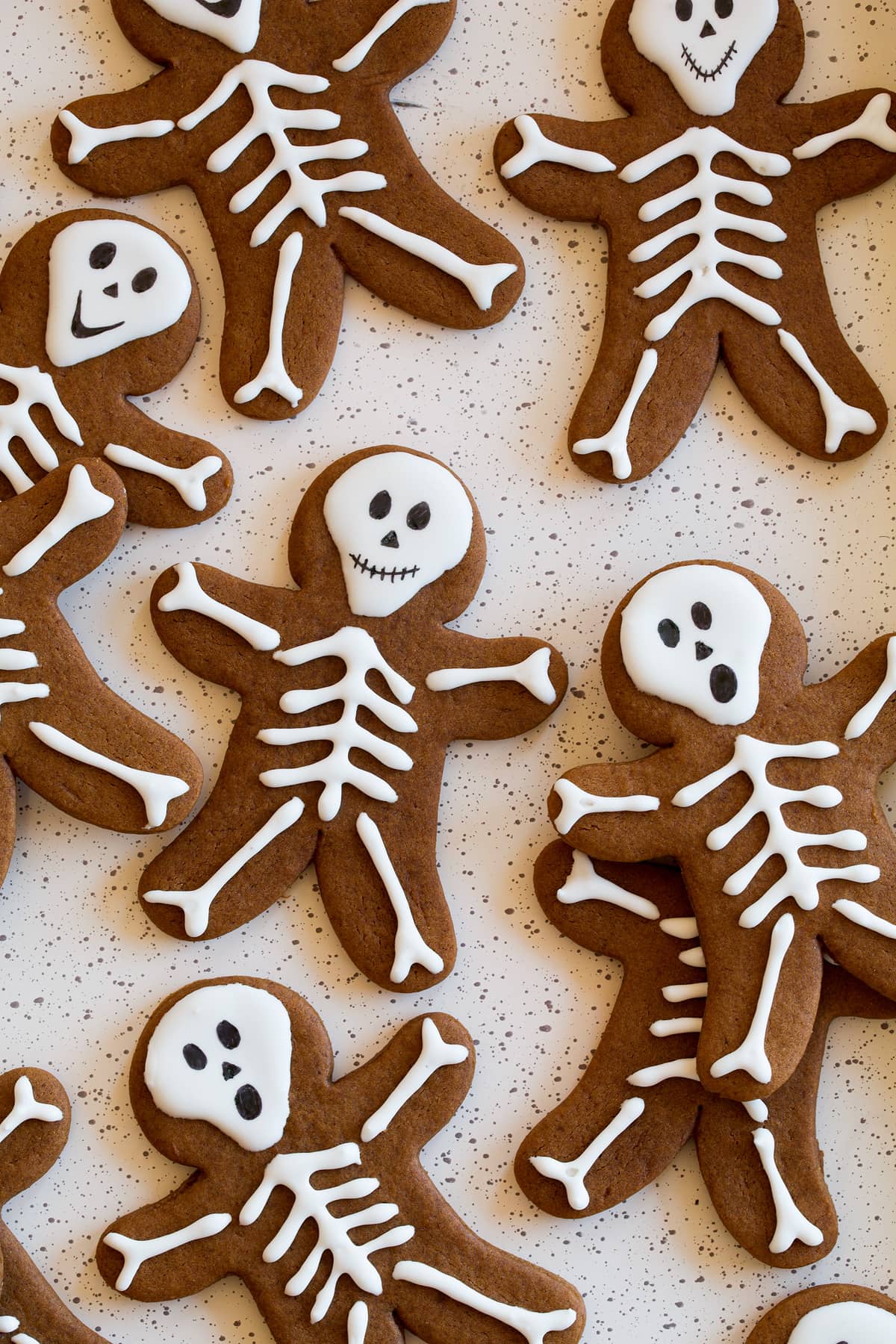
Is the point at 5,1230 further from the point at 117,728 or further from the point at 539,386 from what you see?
the point at 539,386

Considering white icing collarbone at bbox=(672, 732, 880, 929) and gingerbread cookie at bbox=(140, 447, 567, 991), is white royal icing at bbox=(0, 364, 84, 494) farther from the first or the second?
white icing collarbone at bbox=(672, 732, 880, 929)

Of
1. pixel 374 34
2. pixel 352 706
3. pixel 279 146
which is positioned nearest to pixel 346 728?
pixel 352 706

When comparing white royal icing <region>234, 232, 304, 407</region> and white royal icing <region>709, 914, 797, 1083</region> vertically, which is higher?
white royal icing <region>234, 232, 304, 407</region>

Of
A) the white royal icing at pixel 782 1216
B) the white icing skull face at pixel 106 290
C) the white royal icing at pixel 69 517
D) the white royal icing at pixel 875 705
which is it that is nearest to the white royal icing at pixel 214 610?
the white royal icing at pixel 69 517

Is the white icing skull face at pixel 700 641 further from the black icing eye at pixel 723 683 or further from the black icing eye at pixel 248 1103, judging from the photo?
the black icing eye at pixel 248 1103

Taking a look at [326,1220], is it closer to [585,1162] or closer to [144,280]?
[585,1162]

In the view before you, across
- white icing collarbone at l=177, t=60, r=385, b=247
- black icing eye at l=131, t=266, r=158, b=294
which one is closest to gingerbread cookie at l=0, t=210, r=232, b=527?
black icing eye at l=131, t=266, r=158, b=294
